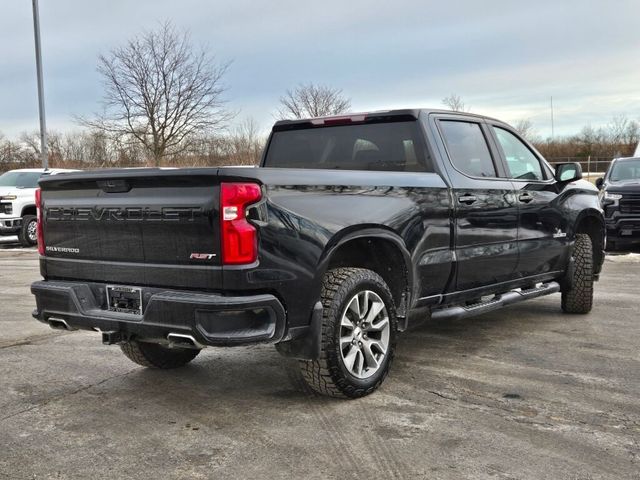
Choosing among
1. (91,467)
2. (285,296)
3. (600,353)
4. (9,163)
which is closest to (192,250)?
(285,296)

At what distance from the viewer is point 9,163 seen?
117ft

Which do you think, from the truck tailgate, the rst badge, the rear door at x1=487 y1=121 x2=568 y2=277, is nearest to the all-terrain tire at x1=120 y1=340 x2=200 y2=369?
the truck tailgate

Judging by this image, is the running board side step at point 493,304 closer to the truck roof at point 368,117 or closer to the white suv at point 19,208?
the truck roof at point 368,117

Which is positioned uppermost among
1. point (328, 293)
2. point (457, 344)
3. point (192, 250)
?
point (192, 250)

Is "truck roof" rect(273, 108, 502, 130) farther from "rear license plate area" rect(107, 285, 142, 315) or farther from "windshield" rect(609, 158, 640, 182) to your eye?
"windshield" rect(609, 158, 640, 182)

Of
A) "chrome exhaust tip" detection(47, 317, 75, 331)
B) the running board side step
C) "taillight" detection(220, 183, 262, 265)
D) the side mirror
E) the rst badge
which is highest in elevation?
the side mirror

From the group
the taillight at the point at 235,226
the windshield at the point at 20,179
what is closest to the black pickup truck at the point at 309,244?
the taillight at the point at 235,226

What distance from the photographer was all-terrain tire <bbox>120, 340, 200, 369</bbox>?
4785 mm

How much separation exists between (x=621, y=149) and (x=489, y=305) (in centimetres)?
4780

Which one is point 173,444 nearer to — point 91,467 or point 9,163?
point 91,467

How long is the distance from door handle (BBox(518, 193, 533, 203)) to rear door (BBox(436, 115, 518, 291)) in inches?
5.0

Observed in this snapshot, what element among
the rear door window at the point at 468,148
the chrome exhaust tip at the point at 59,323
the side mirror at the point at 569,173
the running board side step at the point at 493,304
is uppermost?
the rear door window at the point at 468,148

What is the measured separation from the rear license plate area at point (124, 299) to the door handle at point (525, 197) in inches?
133

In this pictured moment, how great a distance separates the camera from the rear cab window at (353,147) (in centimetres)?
491
